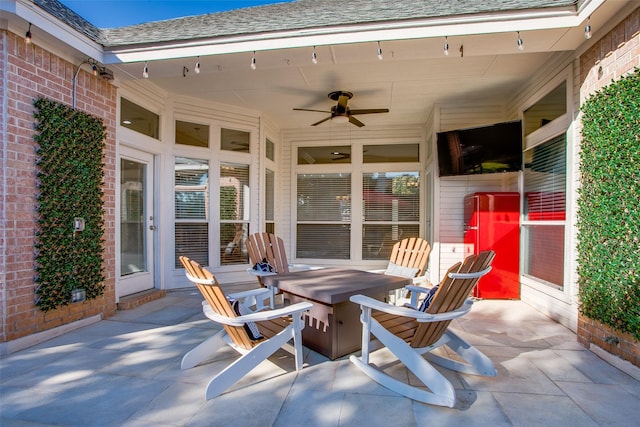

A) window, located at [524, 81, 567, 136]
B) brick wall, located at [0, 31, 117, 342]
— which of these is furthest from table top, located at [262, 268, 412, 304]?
window, located at [524, 81, 567, 136]

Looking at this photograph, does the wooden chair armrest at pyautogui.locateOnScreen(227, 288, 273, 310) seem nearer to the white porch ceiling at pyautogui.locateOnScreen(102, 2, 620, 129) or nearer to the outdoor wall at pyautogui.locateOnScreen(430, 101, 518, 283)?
the white porch ceiling at pyautogui.locateOnScreen(102, 2, 620, 129)

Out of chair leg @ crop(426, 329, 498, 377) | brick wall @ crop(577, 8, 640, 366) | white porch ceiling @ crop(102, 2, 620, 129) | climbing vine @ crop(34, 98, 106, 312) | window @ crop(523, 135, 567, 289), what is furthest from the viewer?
window @ crop(523, 135, 567, 289)

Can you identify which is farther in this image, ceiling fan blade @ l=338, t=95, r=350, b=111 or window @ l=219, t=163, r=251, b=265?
window @ l=219, t=163, r=251, b=265

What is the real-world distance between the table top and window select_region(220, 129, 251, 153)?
3.05m

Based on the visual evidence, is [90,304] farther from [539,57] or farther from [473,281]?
[539,57]

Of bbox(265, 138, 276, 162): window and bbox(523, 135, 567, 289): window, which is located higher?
bbox(265, 138, 276, 162): window

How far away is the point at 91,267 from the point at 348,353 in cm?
278

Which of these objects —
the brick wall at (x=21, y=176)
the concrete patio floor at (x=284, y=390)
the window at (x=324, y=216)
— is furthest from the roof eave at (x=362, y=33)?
the window at (x=324, y=216)

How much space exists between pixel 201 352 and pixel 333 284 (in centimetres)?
114

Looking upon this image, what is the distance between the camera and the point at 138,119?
173 inches

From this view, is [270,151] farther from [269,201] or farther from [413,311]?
[413,311]

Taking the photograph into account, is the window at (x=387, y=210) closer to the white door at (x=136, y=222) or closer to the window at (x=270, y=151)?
the window at (x=270, y=151)

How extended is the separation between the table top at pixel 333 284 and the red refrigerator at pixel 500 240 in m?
2.14

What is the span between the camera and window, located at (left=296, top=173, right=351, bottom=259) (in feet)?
22.5
